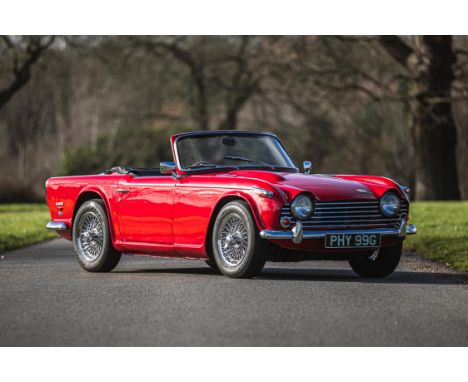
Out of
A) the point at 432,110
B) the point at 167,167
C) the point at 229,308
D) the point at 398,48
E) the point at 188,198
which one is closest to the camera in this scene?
the point at 229,308

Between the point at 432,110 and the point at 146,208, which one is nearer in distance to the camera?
the point at 146,208

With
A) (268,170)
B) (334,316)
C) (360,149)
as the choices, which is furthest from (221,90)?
(334,316)

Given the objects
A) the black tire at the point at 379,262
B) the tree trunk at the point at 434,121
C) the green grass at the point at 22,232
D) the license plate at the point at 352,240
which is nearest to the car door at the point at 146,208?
the license plate at the point at 352,240

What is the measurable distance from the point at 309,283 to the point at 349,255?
67 centimetres

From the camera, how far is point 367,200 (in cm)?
1083

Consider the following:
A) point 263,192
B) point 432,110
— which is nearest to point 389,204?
point 263,192

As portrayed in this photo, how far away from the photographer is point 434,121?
99.6 ft

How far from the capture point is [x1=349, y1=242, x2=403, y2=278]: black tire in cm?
1130

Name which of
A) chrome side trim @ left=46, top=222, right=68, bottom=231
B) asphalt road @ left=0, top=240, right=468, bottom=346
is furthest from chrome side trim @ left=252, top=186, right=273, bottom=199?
chrome side trim @ left=46, top=222, right=68, bottom=231

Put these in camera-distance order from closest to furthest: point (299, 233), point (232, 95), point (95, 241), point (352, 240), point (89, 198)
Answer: point (299, 233) → point (352, 240) → point (95, 241) → point (89, 198) → point (232, 95)

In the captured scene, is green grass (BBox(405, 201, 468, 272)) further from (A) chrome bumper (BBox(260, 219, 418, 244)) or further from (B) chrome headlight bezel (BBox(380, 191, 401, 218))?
(A) chrome bumper (BBox(260, 219, 418, 244))

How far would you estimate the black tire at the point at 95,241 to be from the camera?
12.2 metres

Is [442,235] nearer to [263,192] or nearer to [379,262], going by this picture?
[379,262]

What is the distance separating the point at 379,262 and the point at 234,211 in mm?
1832
